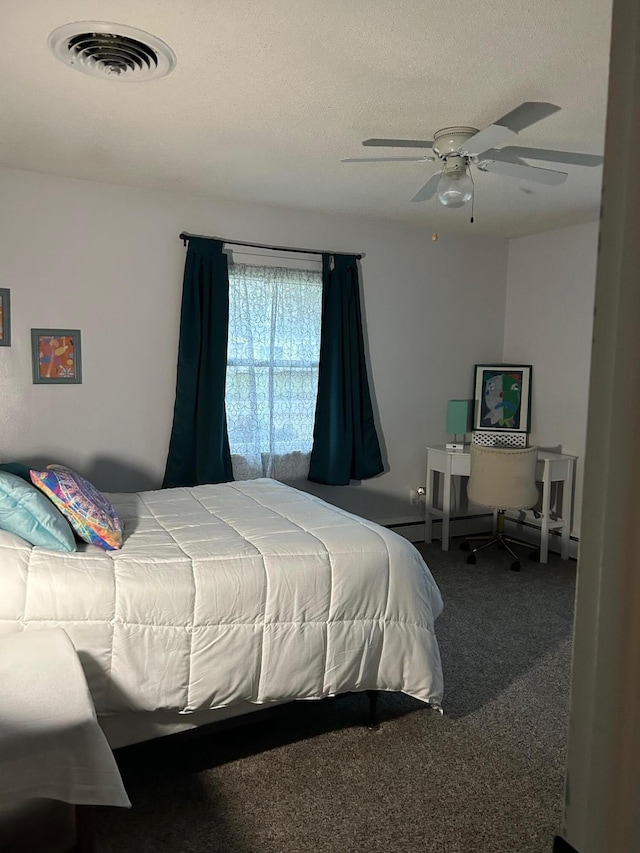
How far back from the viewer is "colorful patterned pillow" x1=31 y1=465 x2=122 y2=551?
2.48 metres

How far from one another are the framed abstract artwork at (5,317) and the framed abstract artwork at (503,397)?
3616 millimetres

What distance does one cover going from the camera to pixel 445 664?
321cm

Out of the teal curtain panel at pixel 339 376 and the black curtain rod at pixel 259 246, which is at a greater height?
the black curtain rod at pixel 259 246

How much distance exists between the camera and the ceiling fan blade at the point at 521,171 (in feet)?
9.53

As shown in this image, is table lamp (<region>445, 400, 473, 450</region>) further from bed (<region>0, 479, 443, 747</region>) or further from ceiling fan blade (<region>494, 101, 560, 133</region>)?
ceiling fan blade (<region>494, 101, 560, 133</region>)

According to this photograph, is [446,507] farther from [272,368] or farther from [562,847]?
[562,847]

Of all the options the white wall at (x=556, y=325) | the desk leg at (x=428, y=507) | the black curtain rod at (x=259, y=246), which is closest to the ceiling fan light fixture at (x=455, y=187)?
the black curtain rod at (x=259, y=246)

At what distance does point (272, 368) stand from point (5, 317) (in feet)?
5.74

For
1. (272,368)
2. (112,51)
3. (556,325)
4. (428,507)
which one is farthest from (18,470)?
(556,325)

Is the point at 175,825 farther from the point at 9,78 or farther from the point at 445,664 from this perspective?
the point at 9,78

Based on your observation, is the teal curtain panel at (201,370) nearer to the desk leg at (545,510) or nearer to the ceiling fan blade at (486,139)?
the ceiling fan blade at (486,139)

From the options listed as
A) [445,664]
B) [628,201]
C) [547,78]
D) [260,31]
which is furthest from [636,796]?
[445,664]

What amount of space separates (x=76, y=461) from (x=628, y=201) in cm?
406

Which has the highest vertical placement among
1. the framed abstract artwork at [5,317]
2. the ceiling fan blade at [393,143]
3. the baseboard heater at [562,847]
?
the ceiling fan blade at [393,143]
